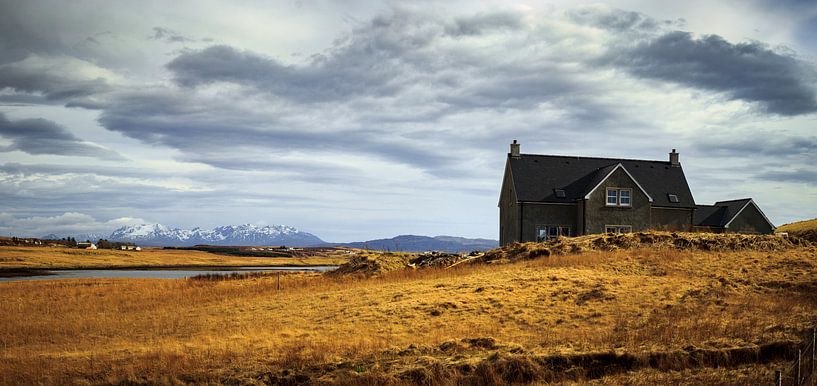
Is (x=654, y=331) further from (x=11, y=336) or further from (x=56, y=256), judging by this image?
(x=56, y=256)

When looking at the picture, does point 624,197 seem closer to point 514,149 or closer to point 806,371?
point 514,149

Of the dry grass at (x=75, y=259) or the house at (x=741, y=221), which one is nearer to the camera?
the house at (x=741, y=221)

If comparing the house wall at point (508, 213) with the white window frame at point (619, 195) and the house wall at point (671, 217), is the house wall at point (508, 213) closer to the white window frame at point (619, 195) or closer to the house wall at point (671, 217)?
the white window frame at point (619, 195)

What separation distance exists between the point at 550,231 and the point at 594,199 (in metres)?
4.38

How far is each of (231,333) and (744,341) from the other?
17250 millimetres

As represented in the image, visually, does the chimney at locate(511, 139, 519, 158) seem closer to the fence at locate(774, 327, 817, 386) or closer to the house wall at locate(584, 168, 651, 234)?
the house wall at locate(584, 168, 651, 234)

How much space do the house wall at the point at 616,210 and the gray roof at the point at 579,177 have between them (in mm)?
815

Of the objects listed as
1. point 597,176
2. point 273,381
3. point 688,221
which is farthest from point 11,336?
point 688,221

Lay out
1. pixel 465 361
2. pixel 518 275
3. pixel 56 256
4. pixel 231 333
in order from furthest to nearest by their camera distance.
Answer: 1. pixel 56 256
2. pixel 518 275
3. pixel 231 333
4. pixel 465 361

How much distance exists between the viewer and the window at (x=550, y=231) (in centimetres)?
5238

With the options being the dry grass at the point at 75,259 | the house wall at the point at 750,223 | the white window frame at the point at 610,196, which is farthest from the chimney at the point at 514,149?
the dry grass at the point at 75,259

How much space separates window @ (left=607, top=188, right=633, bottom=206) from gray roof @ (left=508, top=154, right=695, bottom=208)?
4.88 ft

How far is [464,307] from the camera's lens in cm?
2542

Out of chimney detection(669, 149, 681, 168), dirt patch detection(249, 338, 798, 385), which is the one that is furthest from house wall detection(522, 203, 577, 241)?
dirt patch detection(249, 338, 798, 385)
